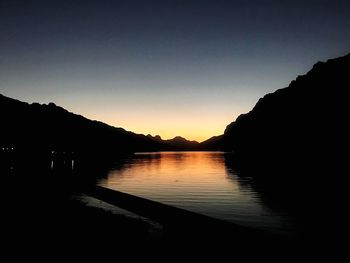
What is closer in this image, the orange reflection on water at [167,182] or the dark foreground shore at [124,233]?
the dark foreground shore at [124,233]

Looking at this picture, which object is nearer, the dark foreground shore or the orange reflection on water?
the dark foreground shore

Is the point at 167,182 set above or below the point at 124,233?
below

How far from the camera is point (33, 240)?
40.7 feet

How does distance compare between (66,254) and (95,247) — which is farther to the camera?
(95,247)

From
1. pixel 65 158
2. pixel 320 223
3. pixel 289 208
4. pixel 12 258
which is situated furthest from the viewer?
pixel 65 158

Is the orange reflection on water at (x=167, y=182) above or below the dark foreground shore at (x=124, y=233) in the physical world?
below

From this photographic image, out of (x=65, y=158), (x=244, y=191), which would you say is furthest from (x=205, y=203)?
(x=65, y=158)

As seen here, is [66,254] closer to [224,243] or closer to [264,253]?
[224,243]

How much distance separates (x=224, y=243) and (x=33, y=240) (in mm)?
7011

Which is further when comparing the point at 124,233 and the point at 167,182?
the point at 167,182

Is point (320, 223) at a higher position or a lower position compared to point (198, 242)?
lower

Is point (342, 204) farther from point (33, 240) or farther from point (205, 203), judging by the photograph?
point (33, 240)

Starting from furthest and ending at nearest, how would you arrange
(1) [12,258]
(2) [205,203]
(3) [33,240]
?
(2) [205,203] → (3) [33,240] → (1) [12,258]

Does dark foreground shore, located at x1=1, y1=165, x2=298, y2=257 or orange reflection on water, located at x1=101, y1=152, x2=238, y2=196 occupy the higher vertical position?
dark foreground shore, located at x1=1, y1=165, x2=298, y2=257
